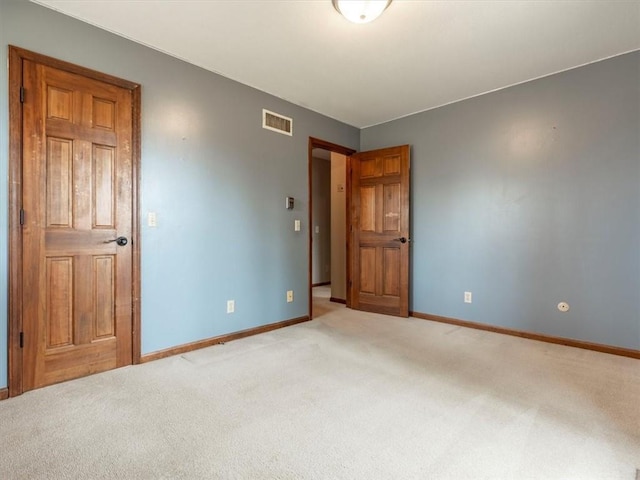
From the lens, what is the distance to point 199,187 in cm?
292

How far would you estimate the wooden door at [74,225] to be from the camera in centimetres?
210

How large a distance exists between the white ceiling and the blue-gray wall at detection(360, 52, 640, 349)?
35 cm

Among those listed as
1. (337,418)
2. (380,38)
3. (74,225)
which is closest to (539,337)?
(337,418)

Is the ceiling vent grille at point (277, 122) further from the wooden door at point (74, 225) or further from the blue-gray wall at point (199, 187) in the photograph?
the wooden door at point (74, 225)

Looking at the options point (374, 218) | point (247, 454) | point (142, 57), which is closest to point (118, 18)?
point (142, 57)

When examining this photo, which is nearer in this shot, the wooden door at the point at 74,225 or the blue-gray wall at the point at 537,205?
the wooden door at the point at 74,225

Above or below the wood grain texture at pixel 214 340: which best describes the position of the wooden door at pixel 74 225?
above

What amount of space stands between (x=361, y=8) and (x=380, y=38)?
47 cm

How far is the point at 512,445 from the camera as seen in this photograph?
1.56 m

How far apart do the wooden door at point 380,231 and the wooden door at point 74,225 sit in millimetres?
2809

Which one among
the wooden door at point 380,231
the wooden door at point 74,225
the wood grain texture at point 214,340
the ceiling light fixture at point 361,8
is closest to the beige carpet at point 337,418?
the wood grain texture at point 214,340

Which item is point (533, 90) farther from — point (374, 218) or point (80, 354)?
point (80, 354)

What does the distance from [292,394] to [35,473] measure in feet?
4.08

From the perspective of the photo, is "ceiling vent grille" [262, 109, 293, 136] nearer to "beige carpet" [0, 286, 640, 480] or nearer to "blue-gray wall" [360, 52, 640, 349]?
"blue-gray wall" [360, 52, 640, 349]
